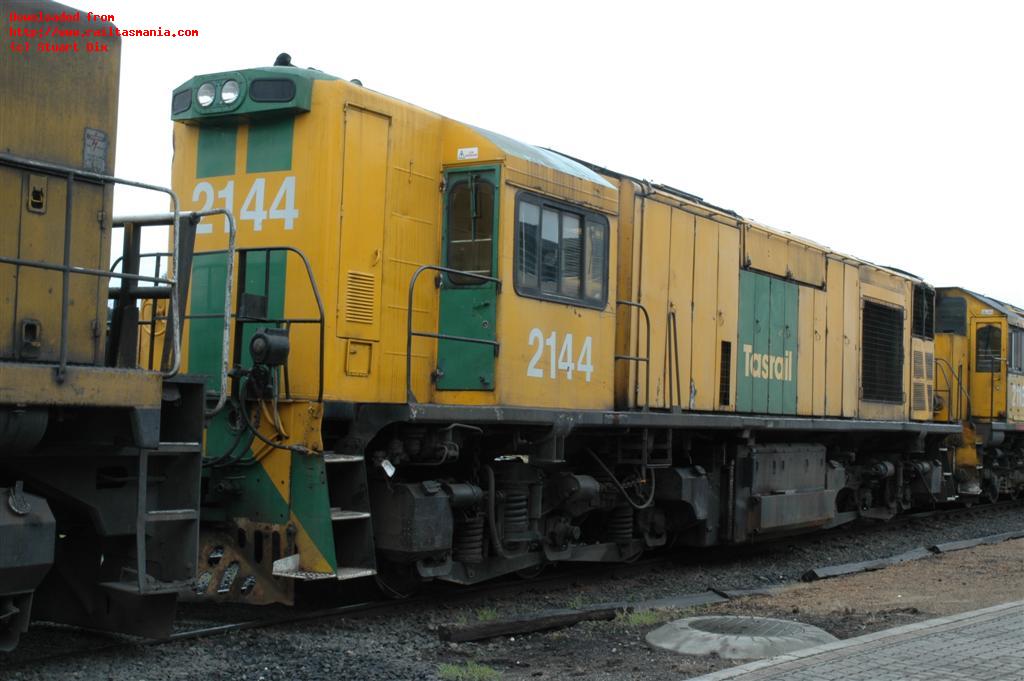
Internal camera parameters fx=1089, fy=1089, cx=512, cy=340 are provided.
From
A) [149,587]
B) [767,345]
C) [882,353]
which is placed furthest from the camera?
[882,353]

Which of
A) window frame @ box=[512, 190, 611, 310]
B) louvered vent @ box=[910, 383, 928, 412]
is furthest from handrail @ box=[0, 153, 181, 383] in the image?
louvered vent @ box=[910, 383, 928, 412]

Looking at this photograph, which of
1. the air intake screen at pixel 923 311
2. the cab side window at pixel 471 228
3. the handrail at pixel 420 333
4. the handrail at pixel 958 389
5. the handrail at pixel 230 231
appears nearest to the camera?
the handrail at pixel 230 231

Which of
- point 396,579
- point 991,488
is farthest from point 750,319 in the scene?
point 991,488

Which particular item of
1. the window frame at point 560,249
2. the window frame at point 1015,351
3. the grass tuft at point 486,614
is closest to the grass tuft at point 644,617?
the grass tuft at point 486,614

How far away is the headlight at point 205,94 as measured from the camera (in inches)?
332

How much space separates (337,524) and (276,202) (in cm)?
249

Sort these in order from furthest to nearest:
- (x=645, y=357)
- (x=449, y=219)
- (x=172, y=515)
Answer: (x=645, y=357)
(x=449, y=219)
(x=172, y=515)

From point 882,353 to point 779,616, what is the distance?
27.5 feet

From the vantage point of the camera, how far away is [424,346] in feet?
28.7

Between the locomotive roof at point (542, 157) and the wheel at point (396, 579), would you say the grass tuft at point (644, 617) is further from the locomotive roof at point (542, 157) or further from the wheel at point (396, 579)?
the locomotive roof at point (542, 157)

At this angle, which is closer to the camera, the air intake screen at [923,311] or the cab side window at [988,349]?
the air intake screen at [923,311]

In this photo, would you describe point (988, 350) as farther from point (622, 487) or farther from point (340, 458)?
point (340, 458)

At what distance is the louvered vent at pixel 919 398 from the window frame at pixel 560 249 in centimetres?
897

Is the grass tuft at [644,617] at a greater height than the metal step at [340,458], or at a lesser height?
lesser
